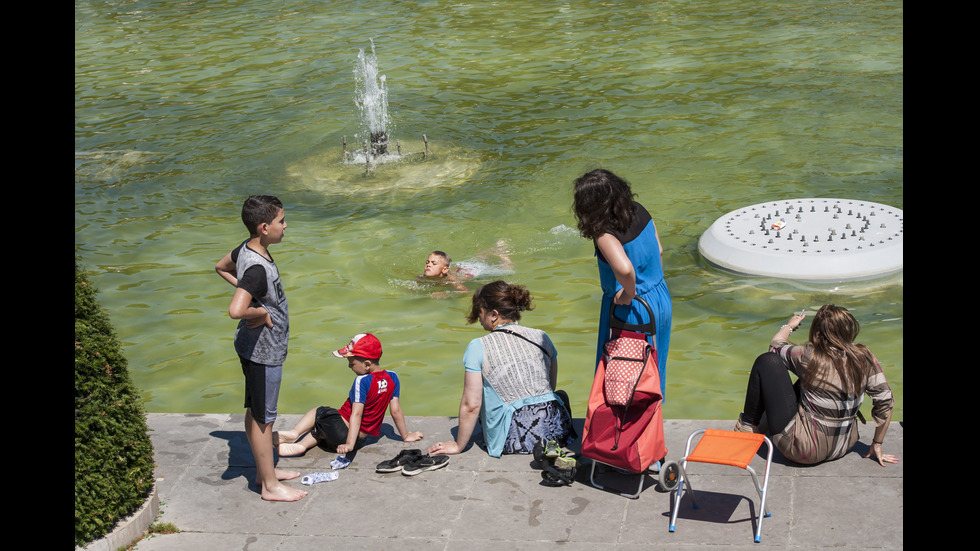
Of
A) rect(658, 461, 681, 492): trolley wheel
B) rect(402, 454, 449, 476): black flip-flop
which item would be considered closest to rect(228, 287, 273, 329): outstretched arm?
rect(402, 454, 449, 476): black flip-flop

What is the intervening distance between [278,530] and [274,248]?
6.26m

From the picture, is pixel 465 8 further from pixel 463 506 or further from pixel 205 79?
pixel 463 506

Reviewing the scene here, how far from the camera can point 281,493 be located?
18.5 ft

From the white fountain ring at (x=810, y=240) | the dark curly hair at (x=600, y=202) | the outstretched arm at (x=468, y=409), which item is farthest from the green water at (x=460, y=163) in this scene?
the dark curly hair at (x=600, y=202)

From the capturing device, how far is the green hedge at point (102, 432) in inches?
193

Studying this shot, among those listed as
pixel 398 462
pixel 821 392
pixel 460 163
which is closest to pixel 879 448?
pixel 821 392

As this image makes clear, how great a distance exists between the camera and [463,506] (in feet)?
17.9

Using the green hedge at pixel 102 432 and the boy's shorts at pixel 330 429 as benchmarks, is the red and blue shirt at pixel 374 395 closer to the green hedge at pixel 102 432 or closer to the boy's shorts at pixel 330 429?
the boy's shorts at pixel 330 429

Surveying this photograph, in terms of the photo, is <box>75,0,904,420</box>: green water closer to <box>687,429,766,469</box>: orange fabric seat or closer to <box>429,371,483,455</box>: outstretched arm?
<box>429,371,483,455</box>: outstretched arm

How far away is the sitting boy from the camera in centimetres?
616

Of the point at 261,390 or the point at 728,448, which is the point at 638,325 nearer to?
the point at 728,448

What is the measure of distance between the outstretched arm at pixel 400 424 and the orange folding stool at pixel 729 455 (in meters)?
1.78

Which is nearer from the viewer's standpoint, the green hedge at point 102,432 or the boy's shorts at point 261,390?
the green hedge at point 102,432

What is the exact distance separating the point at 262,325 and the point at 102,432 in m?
0.99
